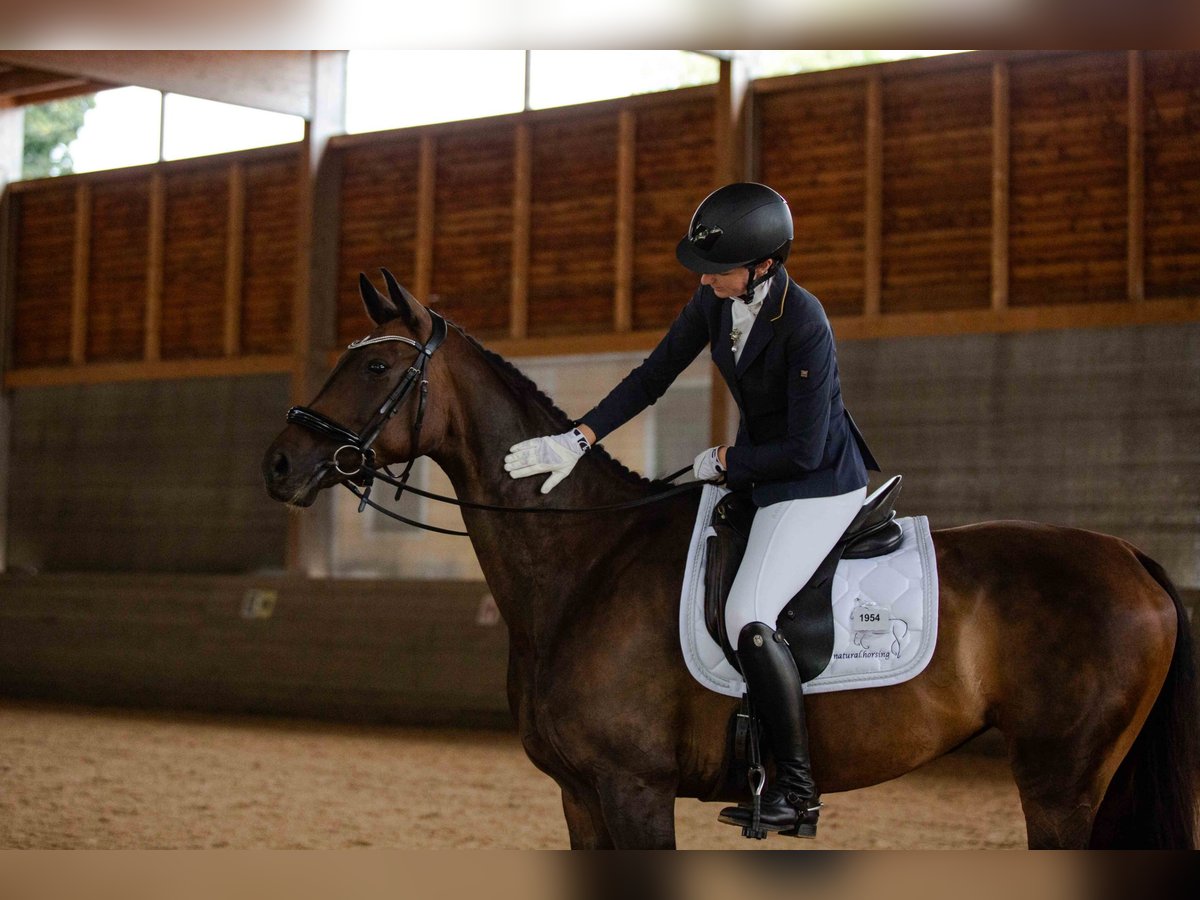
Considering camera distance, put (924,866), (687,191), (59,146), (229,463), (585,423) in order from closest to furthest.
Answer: (924,866) < (585,423) < (687,191) < (229,463) < (59,146)

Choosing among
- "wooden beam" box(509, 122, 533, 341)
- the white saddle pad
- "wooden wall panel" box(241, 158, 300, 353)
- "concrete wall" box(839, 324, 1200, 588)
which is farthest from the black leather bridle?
"wooden wall panel" box(241, 158, 300, 353)

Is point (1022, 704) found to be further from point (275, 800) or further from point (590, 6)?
point (275, 800)

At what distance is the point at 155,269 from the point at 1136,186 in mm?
8513

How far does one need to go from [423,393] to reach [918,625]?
4.01 feet

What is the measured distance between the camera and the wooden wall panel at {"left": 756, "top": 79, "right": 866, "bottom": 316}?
909 cm

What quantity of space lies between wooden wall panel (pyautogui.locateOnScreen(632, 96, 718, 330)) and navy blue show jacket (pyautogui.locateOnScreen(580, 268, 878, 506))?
21.6ft

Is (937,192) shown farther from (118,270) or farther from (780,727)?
(118,270)

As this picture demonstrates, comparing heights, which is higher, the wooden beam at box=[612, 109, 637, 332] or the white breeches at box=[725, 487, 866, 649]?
the wooden beam at box=[612, 109, 637, 332]

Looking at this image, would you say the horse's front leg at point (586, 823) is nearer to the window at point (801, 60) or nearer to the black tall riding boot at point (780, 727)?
the black tall riding boot at point (780, 727)

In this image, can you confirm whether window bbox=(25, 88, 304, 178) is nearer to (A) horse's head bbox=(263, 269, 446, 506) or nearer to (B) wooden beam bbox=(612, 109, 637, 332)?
(B) wooden beam bbox=(612, 109, 637, 332)

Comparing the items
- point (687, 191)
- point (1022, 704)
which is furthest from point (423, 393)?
point (687, 191)

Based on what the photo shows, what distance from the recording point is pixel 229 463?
459 inches

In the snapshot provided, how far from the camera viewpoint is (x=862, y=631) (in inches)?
114

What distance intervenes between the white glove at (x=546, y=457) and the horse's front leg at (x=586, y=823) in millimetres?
695
